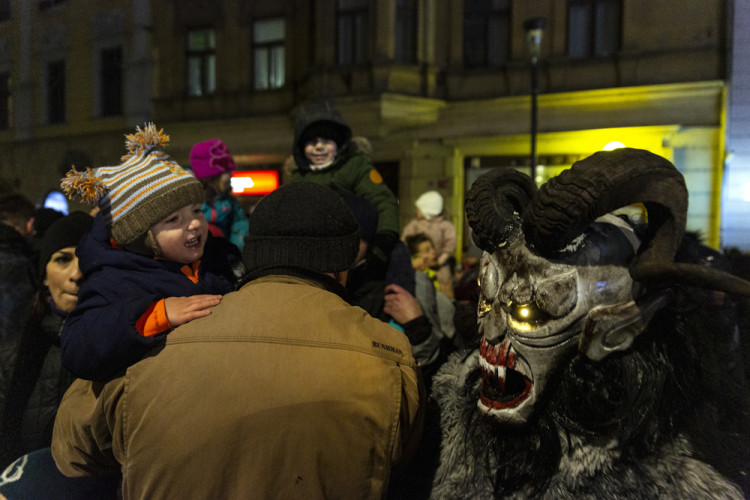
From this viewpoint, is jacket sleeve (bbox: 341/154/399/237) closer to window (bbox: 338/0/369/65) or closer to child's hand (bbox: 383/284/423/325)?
child's hand (bbox: 383/284/423/325)

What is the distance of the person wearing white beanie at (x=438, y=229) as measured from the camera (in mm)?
5148

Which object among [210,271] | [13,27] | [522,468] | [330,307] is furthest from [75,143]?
[522,468]

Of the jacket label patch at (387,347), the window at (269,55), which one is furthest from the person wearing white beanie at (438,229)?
the jacket label patch at (387,347)

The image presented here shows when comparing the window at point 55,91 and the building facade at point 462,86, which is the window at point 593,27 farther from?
the window at point 55,91

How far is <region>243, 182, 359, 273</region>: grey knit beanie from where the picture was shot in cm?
139

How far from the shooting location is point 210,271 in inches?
78.9

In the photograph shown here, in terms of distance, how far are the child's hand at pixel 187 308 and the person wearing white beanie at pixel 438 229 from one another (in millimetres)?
3708

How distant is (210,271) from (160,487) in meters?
0.90

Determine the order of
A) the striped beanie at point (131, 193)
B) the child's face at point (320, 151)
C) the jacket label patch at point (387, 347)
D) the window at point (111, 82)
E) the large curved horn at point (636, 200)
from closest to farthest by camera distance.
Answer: the large curved horn at point (636, 200) → the jacket label patch at point (387, 347) → the striped beanie at point (131, 193) → the window at point (111, 82) → the child's face at point (320, 151)

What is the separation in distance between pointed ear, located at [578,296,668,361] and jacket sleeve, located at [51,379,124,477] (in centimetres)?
111

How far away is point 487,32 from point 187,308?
14.6ft

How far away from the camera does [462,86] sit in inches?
229

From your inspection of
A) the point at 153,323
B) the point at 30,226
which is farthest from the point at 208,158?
the point at 153,323

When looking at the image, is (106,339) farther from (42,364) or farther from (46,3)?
(46,3)
